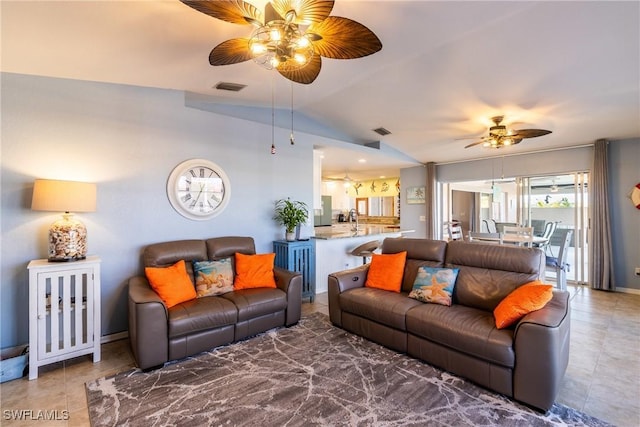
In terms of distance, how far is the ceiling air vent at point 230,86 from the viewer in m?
3.41

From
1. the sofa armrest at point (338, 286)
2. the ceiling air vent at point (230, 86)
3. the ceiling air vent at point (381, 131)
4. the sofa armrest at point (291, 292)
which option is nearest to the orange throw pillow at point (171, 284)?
the sofa armrest at point (291, 292)

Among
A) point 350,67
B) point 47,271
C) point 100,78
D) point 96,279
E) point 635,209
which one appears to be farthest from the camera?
point 635,209

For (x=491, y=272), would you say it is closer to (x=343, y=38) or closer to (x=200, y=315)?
(x=343, y=38)

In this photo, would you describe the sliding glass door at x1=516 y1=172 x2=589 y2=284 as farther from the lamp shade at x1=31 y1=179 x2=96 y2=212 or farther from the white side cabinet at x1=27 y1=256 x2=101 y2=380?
the lamp shade at x1=31 y1=179 x2=96 y2=212

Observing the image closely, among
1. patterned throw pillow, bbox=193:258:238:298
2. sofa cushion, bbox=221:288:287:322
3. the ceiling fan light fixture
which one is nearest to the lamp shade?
patterned throw pillow, bbox=193:258:238:298

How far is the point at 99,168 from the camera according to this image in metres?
3.05

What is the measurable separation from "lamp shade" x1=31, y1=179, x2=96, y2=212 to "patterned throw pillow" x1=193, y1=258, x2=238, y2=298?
46.0 inches

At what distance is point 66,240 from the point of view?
103 inches

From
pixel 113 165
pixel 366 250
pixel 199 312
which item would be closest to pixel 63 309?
pixel 199 312

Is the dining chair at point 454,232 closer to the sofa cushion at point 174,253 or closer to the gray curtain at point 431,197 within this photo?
the gray curtain at point 431,197

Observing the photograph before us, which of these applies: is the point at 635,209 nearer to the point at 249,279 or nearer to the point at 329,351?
the point at 329,351

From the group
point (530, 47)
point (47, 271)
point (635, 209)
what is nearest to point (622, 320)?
point (635, 209)

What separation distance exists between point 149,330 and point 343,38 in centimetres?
259

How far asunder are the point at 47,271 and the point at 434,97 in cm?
443
